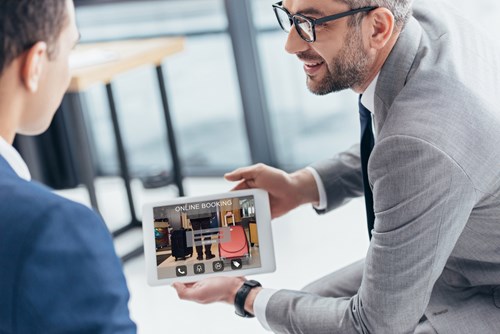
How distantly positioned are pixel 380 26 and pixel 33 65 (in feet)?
2.42

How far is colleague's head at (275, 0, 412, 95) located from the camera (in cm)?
156

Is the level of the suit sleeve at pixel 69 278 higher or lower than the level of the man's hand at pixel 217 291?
higher

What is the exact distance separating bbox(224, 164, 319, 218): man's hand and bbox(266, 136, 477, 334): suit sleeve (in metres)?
0.46

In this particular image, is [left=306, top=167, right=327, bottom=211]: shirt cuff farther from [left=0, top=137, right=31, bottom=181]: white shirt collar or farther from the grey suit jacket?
[left=0, top=137, right=31, bottom=181]: white shirt collar

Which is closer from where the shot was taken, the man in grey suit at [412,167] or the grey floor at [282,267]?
the man in grey suit at [412,167]

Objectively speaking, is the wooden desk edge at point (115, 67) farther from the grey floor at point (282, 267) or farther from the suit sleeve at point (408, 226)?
the suit sleeve at point (408, 226)

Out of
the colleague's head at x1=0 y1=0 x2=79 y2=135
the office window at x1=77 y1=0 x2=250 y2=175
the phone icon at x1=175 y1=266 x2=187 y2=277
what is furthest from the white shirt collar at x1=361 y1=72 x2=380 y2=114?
the office window at x1=77 y1=0 x2=250 y2=175

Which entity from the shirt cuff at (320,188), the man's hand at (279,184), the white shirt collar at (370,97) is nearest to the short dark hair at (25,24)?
the white shirt collar at (370,97)

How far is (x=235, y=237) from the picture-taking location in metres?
1.82

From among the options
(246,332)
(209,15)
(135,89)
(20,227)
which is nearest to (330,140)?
(209,15)

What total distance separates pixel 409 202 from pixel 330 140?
2.53 meters

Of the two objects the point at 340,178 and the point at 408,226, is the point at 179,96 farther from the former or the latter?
the point at 408,226

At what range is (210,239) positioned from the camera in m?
1.82

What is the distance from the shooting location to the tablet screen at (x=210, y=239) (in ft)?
5.93
